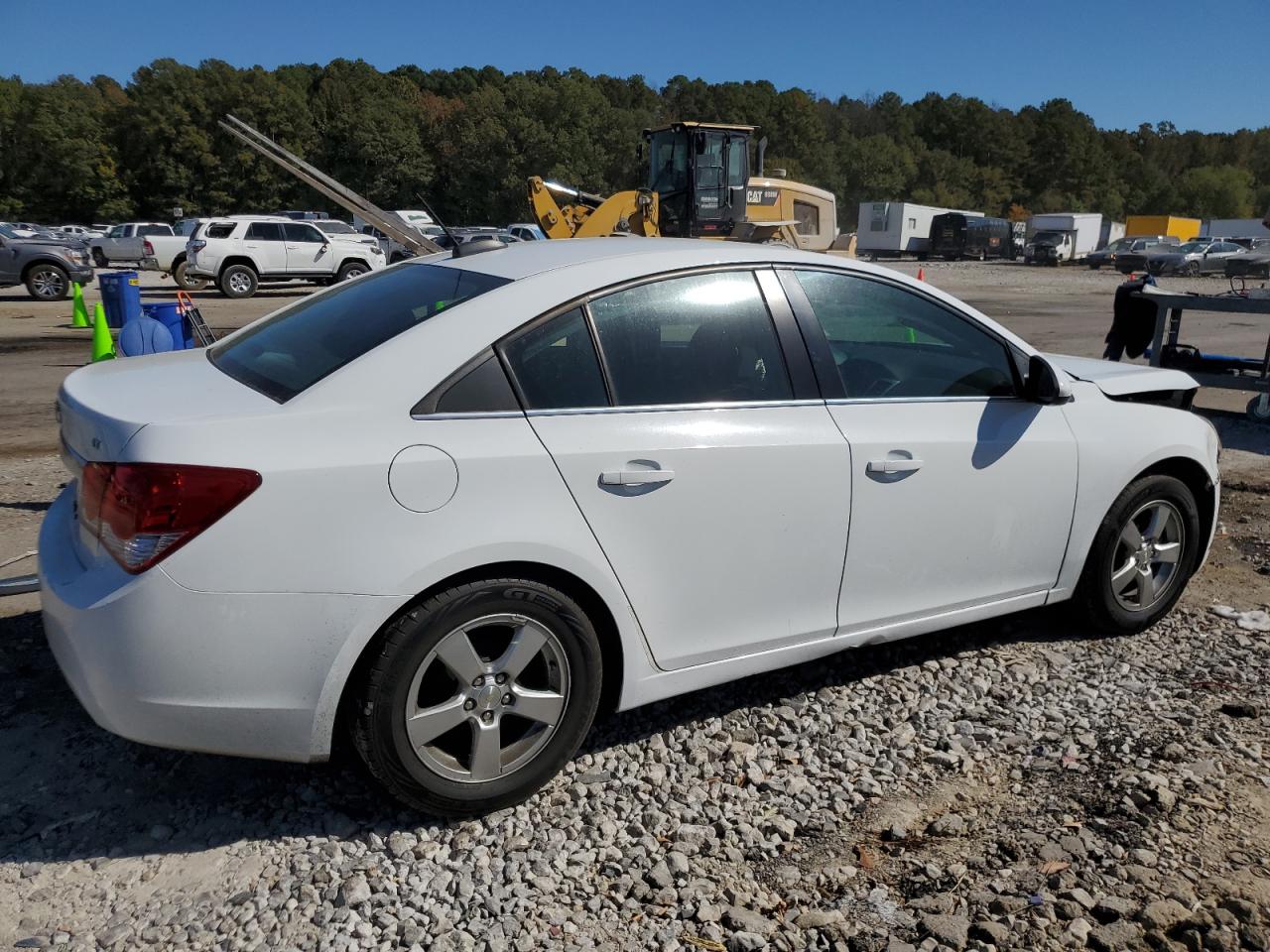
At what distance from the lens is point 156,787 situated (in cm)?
307

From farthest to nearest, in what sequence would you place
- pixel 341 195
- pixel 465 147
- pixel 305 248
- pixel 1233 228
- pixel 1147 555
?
pixel 465 147 < pixel 1233 228 < pixel 305 248 < pixel 341 195 < pixel 1147 555

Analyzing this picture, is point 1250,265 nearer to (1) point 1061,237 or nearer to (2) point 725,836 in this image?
(1) point 1061,237

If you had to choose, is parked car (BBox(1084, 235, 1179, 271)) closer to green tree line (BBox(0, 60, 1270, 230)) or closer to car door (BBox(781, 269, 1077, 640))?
green tree line (BBox(0, 60, 1270, 230))

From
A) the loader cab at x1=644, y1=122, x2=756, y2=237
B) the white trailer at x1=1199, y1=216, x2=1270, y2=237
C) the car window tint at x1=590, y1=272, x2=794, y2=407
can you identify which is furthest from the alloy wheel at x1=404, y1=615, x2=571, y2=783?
the white trailer at x1=1199, y1=216, x2=1270, y2=237

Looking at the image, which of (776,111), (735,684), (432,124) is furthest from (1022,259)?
(776,111)

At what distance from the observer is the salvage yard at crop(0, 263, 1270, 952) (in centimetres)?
254

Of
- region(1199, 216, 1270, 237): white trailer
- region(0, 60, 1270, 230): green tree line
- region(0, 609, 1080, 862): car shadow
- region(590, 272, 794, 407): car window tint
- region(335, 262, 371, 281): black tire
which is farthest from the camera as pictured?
region(0, 60, 1270, 230): green tree line

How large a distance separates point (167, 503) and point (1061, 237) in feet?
195

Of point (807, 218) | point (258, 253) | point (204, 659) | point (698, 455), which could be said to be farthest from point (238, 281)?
point (204, 659)

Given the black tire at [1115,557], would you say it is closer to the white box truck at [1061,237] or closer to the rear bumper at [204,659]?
the rear bumper at [204,659]

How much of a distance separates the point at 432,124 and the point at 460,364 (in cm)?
9536

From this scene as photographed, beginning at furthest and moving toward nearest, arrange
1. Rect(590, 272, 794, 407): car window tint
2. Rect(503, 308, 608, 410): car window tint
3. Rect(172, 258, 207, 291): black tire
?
Rect(172, 258, 207, 291): black tire < Rect(590, 272, 794, 407): car window tint < Rect(503, 308, 608, 410): car window tint

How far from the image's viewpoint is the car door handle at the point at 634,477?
9.59 feet

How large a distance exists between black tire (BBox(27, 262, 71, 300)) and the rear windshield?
65.1 feet
